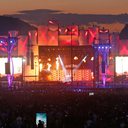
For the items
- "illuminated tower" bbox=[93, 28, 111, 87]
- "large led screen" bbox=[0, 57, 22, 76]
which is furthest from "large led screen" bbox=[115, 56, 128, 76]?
"large led screen" bbox=[0, 57, 22, 76]

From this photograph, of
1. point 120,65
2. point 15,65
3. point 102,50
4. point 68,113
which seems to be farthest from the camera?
point 15,65

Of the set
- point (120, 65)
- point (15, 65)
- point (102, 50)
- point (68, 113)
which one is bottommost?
point (68, 113)

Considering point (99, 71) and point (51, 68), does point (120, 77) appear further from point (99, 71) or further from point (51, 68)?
point (51, 68)

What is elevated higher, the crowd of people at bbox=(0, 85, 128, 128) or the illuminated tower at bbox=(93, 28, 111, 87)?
the illuminated tower at bbox=(93, 28, 111, 87)

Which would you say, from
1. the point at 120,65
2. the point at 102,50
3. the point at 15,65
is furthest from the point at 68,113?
the point at 15,65

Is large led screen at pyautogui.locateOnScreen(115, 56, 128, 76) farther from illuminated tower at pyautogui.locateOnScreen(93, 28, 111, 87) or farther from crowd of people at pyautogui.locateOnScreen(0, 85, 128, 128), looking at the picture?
crowd of people at pyautogui.locateOnScreen(0, 85, 128, 128)

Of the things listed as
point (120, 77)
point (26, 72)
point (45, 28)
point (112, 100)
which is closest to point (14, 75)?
point (26, 72)

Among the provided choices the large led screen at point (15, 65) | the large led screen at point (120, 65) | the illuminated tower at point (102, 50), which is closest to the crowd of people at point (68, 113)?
the illuminated tower at point (102, 50)

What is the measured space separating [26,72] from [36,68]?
1.12 m

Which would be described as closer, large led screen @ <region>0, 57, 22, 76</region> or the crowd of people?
the crowd of people

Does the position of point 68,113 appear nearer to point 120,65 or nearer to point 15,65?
point 120,65

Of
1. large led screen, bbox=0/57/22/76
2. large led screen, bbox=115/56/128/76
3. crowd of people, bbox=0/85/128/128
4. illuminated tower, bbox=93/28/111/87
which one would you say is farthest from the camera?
large led screen, bbox=0/57/22/76

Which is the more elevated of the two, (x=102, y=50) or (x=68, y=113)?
(x=102, y=50)

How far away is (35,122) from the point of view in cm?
1856
